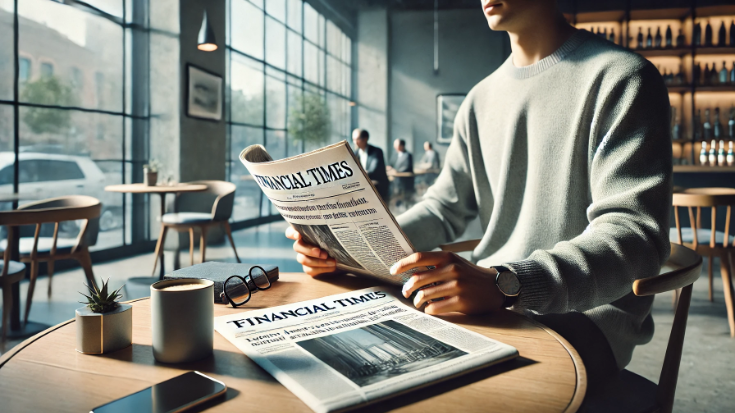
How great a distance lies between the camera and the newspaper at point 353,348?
469 mm

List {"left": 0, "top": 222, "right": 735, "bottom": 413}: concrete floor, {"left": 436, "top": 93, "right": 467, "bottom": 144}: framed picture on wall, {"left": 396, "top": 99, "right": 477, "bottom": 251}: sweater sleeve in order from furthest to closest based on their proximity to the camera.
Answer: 1. {"left": 436, "top": 93, "right": 467, "bottom": 144}: framed picture on wall
2. {"left": 0, "top": 222, "right": 735, "bottom": 413}: concrete floor
3. {"left": 396, "top": 99, "right": 477, "bottom": 251}: sweater sleeve

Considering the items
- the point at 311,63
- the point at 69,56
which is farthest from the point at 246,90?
the point at 69,56

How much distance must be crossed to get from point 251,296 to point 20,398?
1.32 ft

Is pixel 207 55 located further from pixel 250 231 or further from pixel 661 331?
Result: pixel 661 331

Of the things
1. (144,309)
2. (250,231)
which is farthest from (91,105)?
(144,309)

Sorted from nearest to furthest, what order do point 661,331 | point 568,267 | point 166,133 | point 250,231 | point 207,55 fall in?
point 568,267
point 661,331
point 166,133
point 207,55
point 250,231

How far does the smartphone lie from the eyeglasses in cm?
29

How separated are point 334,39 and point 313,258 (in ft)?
35.2

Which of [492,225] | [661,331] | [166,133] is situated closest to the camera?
[492,225]

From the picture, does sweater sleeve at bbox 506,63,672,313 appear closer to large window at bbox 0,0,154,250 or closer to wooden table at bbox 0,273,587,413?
wooden table at bbox 0,273,587,413

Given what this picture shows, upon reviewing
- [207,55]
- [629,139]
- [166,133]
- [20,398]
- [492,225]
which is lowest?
[20,398]

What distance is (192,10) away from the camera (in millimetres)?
5227

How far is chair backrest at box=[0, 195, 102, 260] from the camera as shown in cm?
208

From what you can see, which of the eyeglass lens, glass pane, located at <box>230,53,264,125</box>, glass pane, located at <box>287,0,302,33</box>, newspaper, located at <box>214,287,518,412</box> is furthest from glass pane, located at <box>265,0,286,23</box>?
newspaper, located at <box>214,287,518,412</box>
